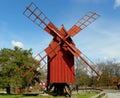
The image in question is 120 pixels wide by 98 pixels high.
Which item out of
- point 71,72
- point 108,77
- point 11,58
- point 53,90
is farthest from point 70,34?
point 108,77

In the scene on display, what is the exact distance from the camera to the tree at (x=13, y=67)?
5406 centimetres

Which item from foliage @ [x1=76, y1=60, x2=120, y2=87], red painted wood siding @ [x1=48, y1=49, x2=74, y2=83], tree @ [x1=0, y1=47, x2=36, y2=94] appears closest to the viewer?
red painted wood siding @ [x1=48, y1=49, x2=74, y2=83]

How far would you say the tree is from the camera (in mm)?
54062

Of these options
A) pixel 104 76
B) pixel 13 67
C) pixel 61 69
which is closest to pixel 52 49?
pixel 61 69

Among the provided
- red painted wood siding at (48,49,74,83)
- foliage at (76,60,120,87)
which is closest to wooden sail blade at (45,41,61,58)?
red painted wood siding at (48,49,74,83)

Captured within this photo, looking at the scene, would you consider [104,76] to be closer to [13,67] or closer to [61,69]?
[13,67]

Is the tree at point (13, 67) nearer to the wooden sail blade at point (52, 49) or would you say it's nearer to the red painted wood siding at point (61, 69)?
the red painted wood siding at point (61, 69)

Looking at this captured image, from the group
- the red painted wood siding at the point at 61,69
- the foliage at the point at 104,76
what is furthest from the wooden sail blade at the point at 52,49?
the foliage at the point at 104,76

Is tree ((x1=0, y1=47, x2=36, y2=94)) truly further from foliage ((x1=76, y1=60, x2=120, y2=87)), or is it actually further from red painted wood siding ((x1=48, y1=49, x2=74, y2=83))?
foliage ((x1=76, y1=60, x2=120, y2=87))

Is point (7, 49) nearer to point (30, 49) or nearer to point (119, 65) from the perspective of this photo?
point (30, 49)

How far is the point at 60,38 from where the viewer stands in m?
39.1

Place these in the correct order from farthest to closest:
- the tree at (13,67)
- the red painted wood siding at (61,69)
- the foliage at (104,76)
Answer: the foliage at (104,76) → the tree at (13,67) → the red painted wood siding at (61,69)

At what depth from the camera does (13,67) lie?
54.2 meters

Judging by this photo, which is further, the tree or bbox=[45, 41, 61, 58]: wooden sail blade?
the tree
